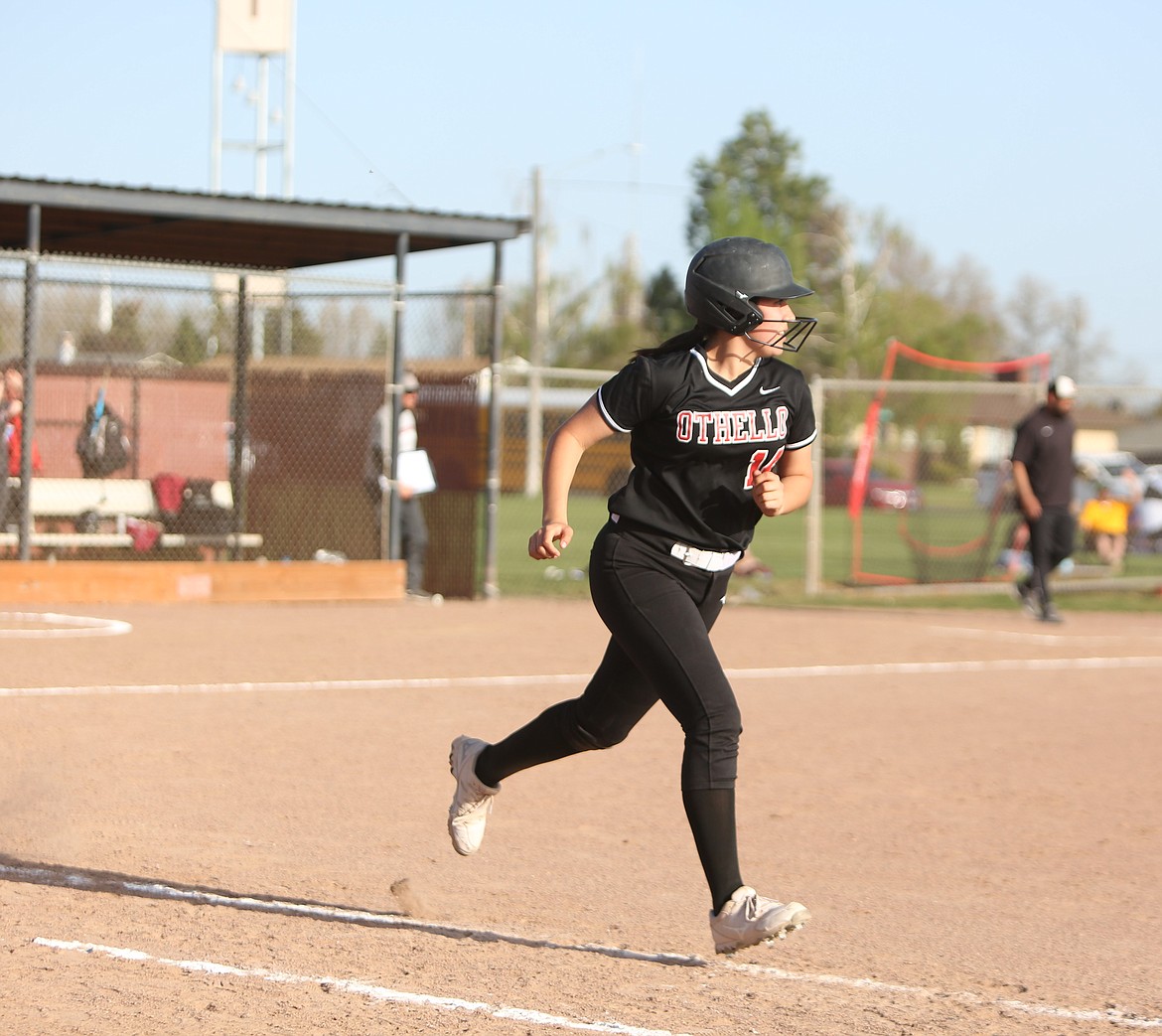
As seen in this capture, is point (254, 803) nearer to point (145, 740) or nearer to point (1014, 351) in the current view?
point (145, 740)

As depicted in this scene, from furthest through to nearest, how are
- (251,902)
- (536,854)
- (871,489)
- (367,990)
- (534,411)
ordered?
1. (871,489)
2. (534,411)
3. (536,854)
4. (251,902)
5. (367,990)

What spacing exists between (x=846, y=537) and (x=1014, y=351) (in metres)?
74.1

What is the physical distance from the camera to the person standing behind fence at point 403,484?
15758 mm

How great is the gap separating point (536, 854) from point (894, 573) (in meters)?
16.2

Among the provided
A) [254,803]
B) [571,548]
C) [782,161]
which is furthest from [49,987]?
[782,161]

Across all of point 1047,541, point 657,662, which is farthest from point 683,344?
point 1047,541

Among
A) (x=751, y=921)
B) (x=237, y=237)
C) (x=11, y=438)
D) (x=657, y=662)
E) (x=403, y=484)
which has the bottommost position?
(x=751, y=921)

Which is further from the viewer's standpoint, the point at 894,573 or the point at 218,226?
the point at 894,573

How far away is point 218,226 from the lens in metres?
16.1

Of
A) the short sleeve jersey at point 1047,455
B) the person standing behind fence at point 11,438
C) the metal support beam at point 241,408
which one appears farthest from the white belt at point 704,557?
the metal support beam at point 241,408

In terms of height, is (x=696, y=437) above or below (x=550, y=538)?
above

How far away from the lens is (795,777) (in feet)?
25.3

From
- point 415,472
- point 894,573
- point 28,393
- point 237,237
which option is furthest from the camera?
point 894,573

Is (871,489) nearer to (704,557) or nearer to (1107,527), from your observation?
(1107,527)
